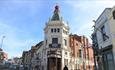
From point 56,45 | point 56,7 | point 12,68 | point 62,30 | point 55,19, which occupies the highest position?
point 56,7

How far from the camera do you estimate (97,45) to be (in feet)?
89.2

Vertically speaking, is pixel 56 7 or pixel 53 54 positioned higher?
pixel 56 7

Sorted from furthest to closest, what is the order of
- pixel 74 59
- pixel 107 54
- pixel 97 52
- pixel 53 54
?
pixel 74 59 → pixel 53 54 → pixel 97 52 → pixel 107 54

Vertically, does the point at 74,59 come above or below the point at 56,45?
below

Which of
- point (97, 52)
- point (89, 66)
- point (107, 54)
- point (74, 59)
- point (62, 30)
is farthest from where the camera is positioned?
point (89, 66)

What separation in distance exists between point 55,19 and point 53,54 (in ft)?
36.8

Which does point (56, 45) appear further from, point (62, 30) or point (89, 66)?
point (89, 66)

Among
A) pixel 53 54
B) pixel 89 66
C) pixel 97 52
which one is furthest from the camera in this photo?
pixel 89 66

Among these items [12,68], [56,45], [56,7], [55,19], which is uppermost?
[56,7]

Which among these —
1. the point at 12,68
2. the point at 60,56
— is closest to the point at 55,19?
the point at 60,56

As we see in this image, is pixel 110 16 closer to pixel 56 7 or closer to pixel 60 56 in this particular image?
pixel 60 56

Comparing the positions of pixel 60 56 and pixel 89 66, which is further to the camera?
pixel 89 66

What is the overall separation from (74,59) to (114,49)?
3254 centimetres

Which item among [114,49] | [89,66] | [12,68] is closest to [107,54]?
[114,49]
